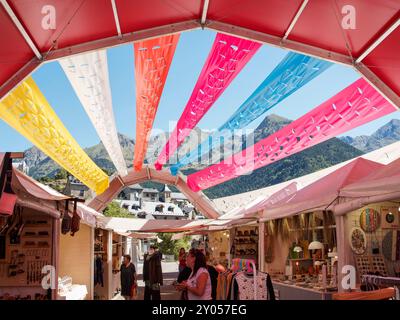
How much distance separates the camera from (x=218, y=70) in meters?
8.03

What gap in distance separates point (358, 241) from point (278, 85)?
9.73 feet

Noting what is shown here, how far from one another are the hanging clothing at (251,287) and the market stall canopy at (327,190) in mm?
2347

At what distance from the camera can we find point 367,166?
8609 mm

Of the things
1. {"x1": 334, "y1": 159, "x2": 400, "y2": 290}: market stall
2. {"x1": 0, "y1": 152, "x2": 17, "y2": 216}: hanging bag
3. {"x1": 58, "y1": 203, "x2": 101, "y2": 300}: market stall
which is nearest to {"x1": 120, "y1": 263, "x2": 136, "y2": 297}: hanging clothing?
{"x1": 58, "y1": 203, "x2": 101, "y2": 300}: market stall

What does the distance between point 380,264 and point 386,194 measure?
213 cm

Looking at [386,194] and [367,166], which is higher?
[367,166]

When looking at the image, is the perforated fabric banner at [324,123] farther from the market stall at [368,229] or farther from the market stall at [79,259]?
the market stall at [79,259]

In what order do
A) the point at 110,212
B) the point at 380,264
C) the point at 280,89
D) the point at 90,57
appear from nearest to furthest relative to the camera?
the point at 90,57 → the point at 380,264 → the point at 280,89 → the point at 110,212

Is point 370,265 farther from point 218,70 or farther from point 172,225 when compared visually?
point 172,225

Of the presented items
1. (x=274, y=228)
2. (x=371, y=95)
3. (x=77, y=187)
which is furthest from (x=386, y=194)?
(x=77, y=187)

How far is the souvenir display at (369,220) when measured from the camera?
26.0ft

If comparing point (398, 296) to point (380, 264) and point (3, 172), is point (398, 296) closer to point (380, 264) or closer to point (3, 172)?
point (380, 264)
